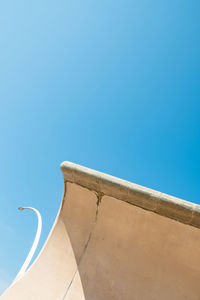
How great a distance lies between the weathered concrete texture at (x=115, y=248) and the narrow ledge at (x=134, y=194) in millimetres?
15

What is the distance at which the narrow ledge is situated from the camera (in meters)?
2.91

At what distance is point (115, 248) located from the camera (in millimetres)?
3461

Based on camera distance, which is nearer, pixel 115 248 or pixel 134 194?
pixel 134 194

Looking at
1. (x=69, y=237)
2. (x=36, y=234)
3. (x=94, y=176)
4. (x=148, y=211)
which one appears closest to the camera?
(x=148, y=211)

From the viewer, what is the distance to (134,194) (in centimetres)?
323

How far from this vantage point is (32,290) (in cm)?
336

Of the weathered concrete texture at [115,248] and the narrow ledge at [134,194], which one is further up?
the narrow ledge at [134,194]

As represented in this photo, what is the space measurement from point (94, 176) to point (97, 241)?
4.46 ft

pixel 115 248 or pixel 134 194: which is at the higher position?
pixel 134 194

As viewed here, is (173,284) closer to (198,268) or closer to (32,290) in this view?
(198,268)

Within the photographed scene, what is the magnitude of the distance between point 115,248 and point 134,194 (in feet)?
3.90

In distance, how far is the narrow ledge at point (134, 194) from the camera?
9.55ft

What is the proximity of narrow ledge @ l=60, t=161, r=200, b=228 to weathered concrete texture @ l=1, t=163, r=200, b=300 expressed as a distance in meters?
0.01

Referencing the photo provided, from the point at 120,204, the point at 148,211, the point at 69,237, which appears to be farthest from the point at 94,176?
the point at 69,237
